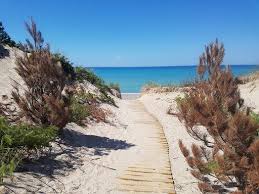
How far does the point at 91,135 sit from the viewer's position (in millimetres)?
11625

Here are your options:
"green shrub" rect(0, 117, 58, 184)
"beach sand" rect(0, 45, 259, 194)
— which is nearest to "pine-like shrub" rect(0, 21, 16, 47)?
"beach sand" rect(0, 45, 259, 194)

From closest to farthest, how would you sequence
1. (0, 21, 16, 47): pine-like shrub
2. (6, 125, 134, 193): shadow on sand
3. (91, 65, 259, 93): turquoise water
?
1. (6, 125, 134, 193): shadow on sand
2. (0, 21, 16, 47): pine-like shrub
3. (91, 65, 259, 93): turquoise water

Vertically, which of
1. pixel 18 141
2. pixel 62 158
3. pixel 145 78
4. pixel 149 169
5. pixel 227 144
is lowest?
pixel 145 78

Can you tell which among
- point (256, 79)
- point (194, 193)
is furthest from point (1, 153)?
point (256, 79)

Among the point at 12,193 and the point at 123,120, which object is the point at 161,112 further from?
the point at 12,193

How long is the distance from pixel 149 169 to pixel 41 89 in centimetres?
380

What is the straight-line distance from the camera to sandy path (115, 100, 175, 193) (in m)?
7.38

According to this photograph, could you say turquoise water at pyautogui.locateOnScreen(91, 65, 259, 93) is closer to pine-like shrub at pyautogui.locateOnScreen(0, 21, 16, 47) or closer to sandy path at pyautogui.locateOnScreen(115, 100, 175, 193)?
pine-like shrub at pyautogui.locateOnScreen(0, 21, 16, 47)

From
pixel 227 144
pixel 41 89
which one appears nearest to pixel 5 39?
pixel 41 89

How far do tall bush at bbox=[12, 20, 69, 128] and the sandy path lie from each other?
6.87 feet

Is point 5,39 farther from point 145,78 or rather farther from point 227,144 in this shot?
point 145,78

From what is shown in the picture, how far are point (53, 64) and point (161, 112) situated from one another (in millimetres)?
8140

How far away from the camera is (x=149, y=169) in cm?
842

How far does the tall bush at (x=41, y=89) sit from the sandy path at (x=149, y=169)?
2.09 meters
